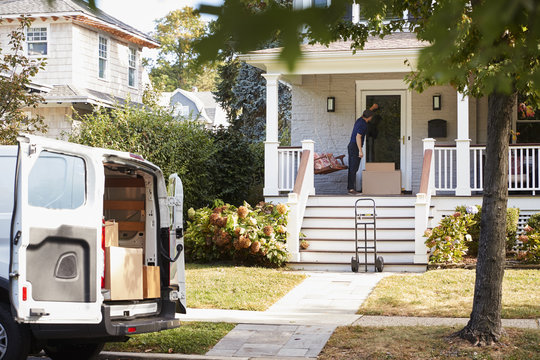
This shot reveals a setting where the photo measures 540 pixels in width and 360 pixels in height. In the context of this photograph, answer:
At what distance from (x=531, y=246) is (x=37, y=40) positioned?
16.4m

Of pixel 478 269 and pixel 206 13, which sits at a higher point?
pixel 206 13

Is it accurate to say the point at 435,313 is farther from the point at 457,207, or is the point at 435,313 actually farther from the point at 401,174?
the point at 401,174

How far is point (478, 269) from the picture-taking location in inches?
291

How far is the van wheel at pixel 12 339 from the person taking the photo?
5969mm

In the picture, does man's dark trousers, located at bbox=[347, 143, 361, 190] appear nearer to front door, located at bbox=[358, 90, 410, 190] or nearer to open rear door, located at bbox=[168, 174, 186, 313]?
front door, located at bbox=[358, 90, 410, 190]

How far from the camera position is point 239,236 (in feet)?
43.0

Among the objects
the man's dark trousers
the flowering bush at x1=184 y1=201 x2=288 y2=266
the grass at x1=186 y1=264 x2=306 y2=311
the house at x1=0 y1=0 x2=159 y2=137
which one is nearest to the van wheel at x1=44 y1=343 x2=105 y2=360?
the grass at x1=186 y1=264 x2=306 y2=311

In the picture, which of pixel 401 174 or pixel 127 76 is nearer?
pixel 401 174

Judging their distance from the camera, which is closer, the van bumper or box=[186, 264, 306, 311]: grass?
the van bumper

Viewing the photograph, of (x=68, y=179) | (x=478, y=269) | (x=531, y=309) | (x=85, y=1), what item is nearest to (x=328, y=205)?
(x=531, y=309)

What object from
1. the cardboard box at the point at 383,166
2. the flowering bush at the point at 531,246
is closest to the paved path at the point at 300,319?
the flowering bush at the point at 531,246

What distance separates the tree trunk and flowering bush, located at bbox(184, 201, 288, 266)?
5970 millimetres

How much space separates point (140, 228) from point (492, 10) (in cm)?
607

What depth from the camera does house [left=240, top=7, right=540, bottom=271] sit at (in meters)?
13.6
